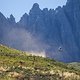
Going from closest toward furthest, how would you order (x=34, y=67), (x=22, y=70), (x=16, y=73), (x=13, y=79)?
(x=13, y=79) → (x=16, y=73) → (x=22, y=70) → (x=34, y=67)

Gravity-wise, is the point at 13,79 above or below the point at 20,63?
below

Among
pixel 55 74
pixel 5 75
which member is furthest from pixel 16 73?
pixel 55 74

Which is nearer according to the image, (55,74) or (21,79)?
(21,79)

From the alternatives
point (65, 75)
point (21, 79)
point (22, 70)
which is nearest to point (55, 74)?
point (65, 75)

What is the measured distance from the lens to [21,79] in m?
71.2

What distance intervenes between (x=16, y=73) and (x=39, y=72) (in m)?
8.70

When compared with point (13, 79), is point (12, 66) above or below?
above

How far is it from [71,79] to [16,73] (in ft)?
50.9

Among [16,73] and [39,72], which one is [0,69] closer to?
[16,73]

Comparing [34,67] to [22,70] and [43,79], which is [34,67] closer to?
[22,70]

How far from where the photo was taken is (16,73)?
249 ft

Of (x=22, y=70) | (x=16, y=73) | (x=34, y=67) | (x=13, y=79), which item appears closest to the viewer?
(x=13, y=79)

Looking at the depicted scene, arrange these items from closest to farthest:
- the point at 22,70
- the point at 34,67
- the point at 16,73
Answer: the point at 16,73 < the point at 22,70 < the point at 34,67

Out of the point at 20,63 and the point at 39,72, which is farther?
the point at 20,63
